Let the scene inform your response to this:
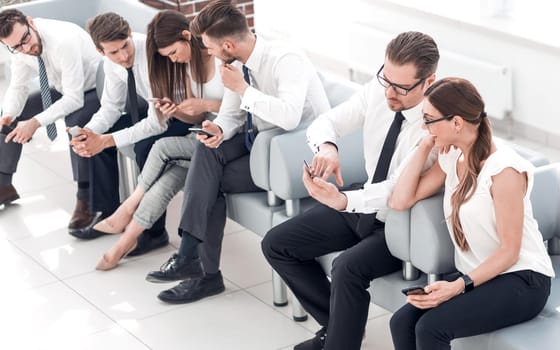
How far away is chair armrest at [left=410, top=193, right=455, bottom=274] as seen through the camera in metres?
3.18

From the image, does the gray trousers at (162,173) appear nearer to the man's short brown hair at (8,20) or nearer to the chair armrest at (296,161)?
the chair armrest at (296,161)

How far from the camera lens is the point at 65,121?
524 centimetres

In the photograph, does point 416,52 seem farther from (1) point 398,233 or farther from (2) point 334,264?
(2) point 334,264

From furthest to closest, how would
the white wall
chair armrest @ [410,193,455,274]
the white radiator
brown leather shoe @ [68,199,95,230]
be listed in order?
the white radiator → the white wall → brown leather shoe @ [68,199,95,230] → chair armrest @ [410,193,455,274]

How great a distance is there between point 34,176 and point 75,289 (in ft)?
4.92

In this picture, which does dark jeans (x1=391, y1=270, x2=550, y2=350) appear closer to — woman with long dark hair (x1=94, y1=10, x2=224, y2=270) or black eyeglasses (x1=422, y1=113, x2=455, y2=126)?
black eyeglasses (x1=422, y1=113, x2=455, y2=126)

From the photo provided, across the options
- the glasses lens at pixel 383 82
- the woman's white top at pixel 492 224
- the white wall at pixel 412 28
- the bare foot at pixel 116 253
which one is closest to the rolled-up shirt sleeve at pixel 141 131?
the bare foot at pixel 116 253

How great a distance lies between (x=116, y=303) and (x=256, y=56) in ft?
3.99

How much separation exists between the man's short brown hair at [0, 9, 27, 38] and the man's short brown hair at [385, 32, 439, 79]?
2367 millimetres

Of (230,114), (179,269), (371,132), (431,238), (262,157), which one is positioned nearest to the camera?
(431,238)

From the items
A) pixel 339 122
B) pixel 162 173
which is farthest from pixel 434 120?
pixel 162 173

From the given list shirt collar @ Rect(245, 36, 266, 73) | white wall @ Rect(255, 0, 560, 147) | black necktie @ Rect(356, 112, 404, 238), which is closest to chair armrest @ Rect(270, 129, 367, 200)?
shirt collar @ Rect(245, 36, 266, 73)

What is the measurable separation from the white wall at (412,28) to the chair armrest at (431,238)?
268 centimetres

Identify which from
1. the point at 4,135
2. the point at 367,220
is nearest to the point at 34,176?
the point at 4,135
